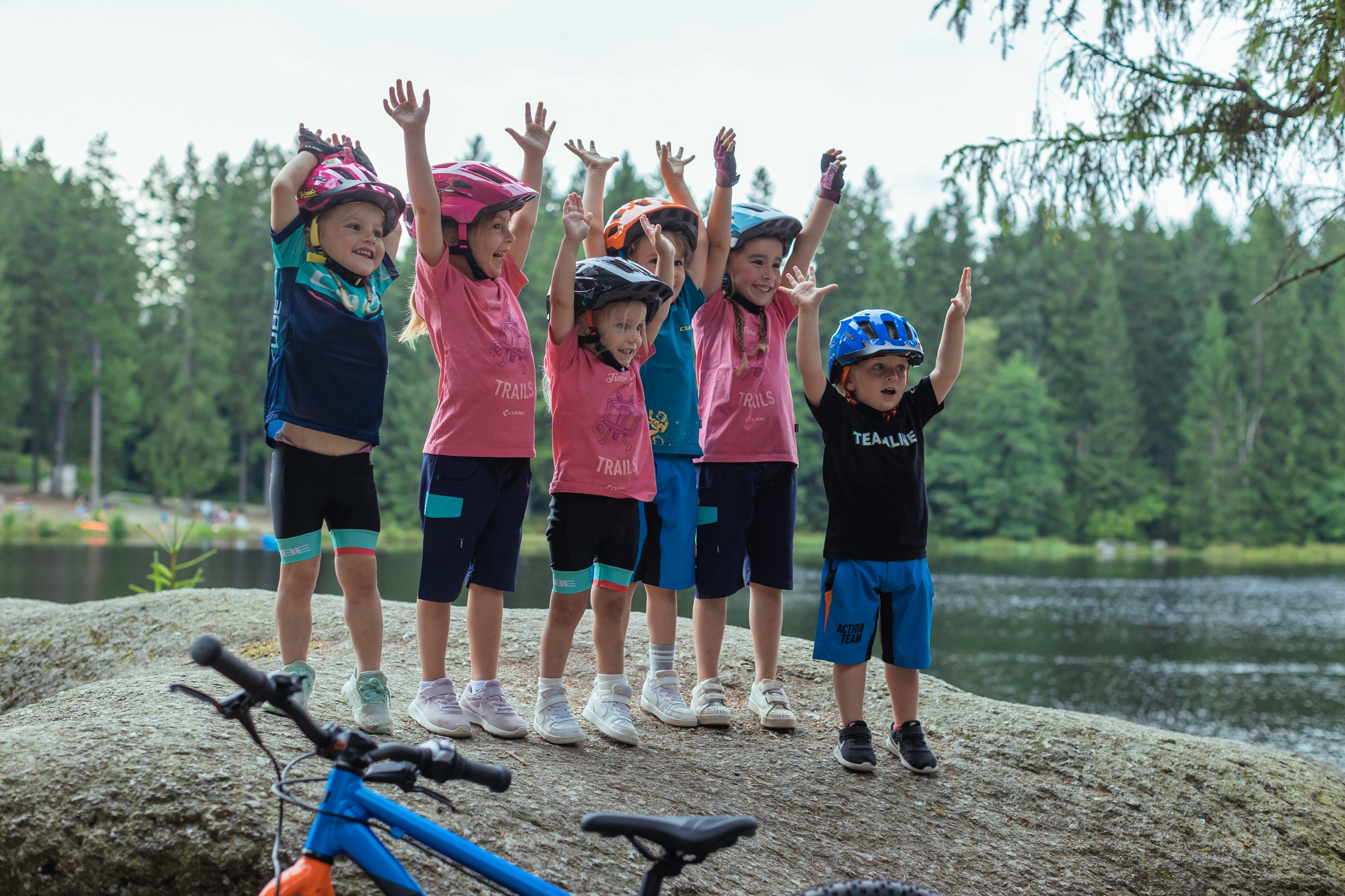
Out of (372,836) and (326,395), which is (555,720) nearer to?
(326,395)

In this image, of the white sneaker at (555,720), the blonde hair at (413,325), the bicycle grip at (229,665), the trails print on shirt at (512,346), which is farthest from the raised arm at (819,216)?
the bicycle grip at (229,665)

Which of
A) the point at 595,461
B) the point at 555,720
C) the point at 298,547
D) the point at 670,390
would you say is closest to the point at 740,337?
the point at 670,390

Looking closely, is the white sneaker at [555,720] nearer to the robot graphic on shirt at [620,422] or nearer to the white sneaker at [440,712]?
the white sneaker at [440,712]

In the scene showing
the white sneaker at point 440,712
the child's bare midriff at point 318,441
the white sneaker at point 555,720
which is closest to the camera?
the child's bare midriff at point 318,441

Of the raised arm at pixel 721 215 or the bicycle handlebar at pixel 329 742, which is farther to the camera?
the raised arm at pixel 721 215

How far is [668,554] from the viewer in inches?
173

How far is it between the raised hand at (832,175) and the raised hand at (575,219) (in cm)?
146

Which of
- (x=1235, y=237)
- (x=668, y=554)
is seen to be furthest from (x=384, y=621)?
(x=1235, y=237)

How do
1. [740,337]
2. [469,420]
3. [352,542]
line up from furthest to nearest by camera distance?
[740,337] → [469,420] → [352,542]

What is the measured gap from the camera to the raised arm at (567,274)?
12.8 feet

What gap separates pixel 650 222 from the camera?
4586 mm

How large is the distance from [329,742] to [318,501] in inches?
76.3

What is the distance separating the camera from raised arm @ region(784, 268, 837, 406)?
4164 millimetres

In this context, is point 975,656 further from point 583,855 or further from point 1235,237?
point 1235,237
